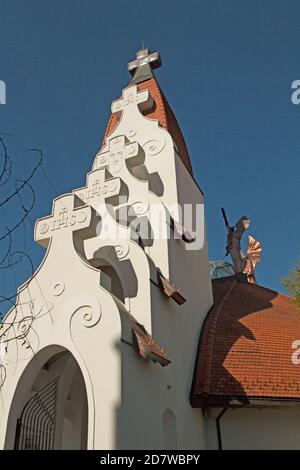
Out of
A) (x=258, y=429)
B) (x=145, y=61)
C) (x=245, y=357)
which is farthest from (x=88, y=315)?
(x=145, y=61)

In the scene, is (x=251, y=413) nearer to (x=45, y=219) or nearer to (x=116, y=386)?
(x=116, y=386)

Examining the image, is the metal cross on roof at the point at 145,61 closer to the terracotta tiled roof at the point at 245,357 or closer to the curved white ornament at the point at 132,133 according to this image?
the curved white ornament at the point at 132,133

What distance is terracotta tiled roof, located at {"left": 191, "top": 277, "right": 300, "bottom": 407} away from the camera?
9.23m

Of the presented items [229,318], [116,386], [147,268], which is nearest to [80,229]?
[147,268]

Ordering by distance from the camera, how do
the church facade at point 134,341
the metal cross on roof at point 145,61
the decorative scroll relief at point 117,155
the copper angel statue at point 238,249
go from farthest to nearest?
the metal cross on roof at point 145,61 < the copper angel statue at point 238,249 < the decorative scroll relief at point 117,155 < the church facade at point 134,341

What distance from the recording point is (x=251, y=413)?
9602 millimetres

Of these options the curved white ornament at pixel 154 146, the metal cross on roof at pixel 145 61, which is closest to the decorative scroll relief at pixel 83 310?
the curved white ornament at pixel 154 146

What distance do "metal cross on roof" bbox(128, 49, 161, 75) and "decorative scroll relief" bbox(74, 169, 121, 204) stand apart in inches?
421

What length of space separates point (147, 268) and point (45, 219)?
259 centimetres

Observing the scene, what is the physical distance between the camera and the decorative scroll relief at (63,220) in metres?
9.02

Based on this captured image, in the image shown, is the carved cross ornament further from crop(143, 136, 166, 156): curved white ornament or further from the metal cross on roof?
the metal cross on roof

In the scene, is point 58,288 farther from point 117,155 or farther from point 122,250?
point 117,155

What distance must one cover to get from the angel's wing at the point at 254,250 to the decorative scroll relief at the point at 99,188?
41.8ft
